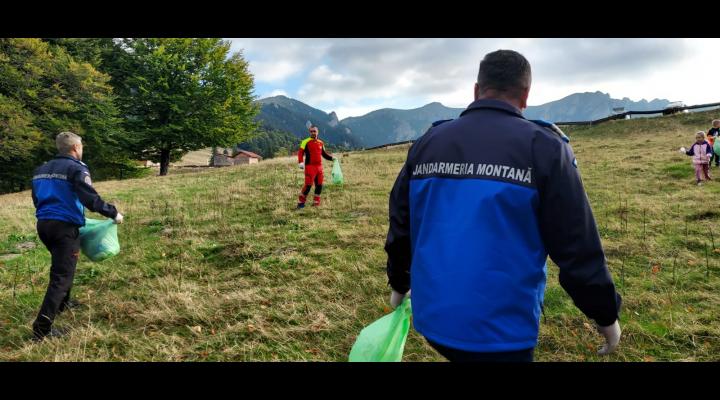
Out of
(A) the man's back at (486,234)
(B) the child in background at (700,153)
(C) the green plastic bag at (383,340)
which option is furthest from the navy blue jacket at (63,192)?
(B) the child in background at (700,153)

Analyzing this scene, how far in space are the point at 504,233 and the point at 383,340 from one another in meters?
1.00

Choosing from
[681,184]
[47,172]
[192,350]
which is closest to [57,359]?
[192,350]

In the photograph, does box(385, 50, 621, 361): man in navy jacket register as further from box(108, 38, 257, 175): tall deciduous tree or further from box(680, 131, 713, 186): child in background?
box(108, 38, 257, 175): tall deciduous tree

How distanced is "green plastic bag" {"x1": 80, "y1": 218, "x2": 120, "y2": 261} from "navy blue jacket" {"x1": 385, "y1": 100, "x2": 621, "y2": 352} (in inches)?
175

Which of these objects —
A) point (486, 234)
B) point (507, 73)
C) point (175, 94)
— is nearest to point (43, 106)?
point (175, 94)

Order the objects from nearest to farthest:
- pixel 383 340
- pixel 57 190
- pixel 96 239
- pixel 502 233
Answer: pixel 502 233 → pixel 383 340 → pixel 57 190 → pixel 96 239

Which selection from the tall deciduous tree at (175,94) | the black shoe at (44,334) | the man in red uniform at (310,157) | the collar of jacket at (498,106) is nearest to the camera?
the collar of jacket at (498,106)

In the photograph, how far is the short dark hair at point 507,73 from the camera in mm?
1836

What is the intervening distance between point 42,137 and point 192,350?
24.3m

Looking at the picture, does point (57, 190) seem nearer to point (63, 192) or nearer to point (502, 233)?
point (63, 192)

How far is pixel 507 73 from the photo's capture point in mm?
1846

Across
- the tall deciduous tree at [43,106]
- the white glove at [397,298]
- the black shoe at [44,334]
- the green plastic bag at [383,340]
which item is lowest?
the black shoe at [44,334]

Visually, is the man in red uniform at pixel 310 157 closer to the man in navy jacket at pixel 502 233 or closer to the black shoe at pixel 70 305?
the black shoe at pixel 70 305

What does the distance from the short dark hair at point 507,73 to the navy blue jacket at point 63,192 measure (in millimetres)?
4058
